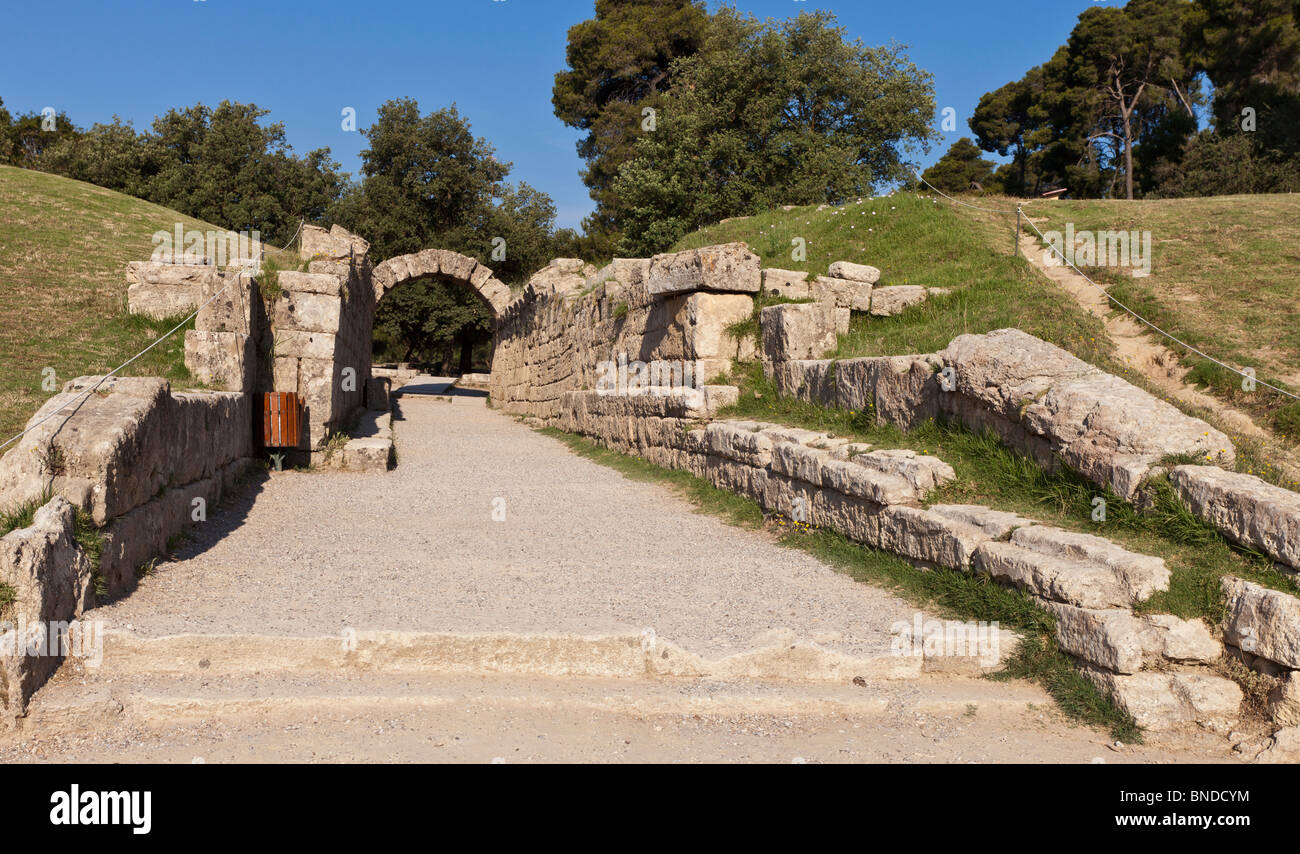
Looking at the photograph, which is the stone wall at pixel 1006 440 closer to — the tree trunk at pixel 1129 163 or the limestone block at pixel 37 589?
the limestone block at pixel 37 589

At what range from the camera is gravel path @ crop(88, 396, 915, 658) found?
442cm

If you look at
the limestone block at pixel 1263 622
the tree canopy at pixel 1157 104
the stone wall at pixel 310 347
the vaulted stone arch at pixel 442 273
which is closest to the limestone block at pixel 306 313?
the stone wall at pixel 310 347

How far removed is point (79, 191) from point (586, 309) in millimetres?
12010

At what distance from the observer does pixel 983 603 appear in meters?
4.60

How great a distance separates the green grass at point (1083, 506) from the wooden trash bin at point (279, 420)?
5.70 m

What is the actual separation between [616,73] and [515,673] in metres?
34.7

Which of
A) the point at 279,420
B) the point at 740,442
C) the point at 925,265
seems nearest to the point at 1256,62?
the point at 925,265

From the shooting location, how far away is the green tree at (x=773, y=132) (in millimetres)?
21125

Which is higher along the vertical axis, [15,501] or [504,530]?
[15,501]

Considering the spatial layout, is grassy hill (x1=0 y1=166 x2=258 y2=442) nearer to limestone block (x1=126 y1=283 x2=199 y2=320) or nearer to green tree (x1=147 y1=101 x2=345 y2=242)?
limestone block (x1=126 y1=283 x2=199 y2=320)

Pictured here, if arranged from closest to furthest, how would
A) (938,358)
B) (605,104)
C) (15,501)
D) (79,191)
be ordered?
1. (15,501)
2. (938,358)
3. (79,191)
4. (605,104)

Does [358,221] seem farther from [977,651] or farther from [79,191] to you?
[977,651]

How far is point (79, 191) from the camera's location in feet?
57.7

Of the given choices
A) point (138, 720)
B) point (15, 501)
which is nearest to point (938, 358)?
point (138, 720)
